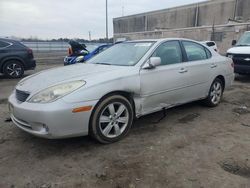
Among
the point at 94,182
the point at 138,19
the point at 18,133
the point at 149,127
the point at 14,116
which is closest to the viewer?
the point at 94,182

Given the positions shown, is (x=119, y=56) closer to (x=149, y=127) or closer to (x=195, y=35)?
(x=149, y=127)

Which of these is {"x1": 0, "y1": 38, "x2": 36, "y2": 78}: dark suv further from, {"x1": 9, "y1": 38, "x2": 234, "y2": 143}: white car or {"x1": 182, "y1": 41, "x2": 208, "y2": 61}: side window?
{"x1": 182, "y1": 41, "x2": 208, "y2": 61}: side window

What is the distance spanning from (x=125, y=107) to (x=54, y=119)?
1110 millimetres

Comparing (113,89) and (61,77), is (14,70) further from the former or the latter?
(113,89)

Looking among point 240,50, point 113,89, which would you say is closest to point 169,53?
point 113,89

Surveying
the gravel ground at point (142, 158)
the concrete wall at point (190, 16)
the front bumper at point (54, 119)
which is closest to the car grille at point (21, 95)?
the front bumper at point (54, 119)

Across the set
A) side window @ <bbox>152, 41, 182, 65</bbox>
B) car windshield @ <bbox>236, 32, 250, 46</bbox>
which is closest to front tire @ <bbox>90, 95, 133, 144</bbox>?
side window @ <bbox>152, 41, 182, 65</bbox>

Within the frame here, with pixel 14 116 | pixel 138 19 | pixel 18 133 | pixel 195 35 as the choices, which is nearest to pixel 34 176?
pixel 14 116

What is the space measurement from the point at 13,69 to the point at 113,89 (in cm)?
797

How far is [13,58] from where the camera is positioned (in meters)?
10.3

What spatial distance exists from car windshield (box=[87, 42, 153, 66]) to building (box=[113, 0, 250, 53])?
25127mm

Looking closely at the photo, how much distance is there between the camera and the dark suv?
33.4ft

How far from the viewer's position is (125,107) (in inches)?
155

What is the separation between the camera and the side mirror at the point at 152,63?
4.12 metres
